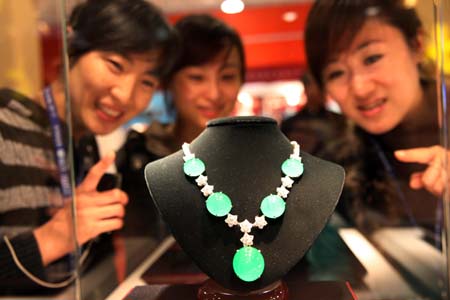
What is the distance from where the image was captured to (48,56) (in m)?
1.23

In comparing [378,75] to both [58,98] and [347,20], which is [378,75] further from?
[58,98]

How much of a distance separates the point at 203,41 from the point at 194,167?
1.73ft

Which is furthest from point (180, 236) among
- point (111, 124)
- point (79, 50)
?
point (79, 50)

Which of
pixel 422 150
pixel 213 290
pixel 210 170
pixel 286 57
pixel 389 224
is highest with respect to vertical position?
pixel 286 57

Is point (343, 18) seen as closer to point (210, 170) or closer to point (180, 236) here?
point (210, 170)

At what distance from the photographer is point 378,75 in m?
1.09

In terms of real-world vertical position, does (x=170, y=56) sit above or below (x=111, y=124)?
above

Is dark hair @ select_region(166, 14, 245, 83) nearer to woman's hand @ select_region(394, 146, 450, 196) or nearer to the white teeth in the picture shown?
the white teeth

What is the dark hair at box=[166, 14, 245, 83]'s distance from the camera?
1.13m

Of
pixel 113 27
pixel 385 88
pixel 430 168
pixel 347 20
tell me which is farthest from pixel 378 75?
pixel 113 27

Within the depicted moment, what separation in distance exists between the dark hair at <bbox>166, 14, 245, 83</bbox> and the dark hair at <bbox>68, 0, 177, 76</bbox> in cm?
7

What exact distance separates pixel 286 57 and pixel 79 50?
A: 1.91 ft

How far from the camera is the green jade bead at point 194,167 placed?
74cm

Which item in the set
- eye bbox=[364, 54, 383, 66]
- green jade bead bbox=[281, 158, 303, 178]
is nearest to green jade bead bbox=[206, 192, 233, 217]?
green jade bead bbox=[281, 158, 303, 178]
